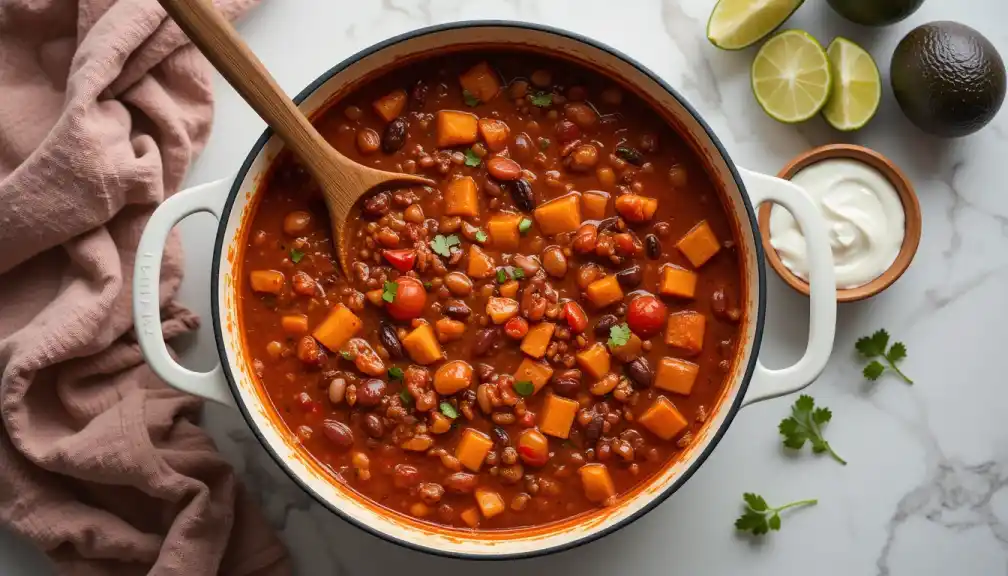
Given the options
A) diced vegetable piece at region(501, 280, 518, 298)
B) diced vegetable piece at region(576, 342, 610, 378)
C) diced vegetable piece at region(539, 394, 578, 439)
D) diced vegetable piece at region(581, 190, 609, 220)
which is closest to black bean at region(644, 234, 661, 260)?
diced vegetable piece at region(581, 190, 609, 220)

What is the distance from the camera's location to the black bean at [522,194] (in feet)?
9.96

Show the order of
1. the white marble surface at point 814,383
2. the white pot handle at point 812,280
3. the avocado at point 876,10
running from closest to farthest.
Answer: the white pot handle at point 812,280 < the avocado at point 876,10 < the white marble surface at point 814,383

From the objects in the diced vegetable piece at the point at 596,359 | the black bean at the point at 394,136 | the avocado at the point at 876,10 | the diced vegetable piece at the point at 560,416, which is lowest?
the diced vegetable piece at the point at 560,416

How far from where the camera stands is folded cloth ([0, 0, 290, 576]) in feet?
10.2

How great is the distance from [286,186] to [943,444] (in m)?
2.56

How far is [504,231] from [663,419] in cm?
82

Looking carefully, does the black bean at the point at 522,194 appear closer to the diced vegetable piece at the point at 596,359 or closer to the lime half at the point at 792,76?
the diced vegetable piece at the point at 596,359

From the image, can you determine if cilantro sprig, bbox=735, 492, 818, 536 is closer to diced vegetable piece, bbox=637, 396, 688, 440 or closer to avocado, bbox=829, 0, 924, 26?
diced vegetable piece, bbox=637, 396, 688, 440

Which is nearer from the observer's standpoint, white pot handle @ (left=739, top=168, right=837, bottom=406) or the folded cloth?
white pot handle @ (left=739, top=168, right=837, bottom=406)

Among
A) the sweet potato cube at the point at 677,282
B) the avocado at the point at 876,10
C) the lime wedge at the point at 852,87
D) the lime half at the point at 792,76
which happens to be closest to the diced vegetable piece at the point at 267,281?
the sweet potato cube at the point at 677,282

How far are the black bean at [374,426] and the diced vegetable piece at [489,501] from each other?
14.9 inches

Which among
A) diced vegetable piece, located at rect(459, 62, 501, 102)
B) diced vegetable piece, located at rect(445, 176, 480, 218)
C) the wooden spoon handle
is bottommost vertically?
diced vegetable piece, located at rect(445, 176, 480, 218)

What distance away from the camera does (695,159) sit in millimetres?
3113

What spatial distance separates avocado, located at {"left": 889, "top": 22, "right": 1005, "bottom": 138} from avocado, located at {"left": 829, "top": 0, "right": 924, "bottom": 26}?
→ 9 cm
